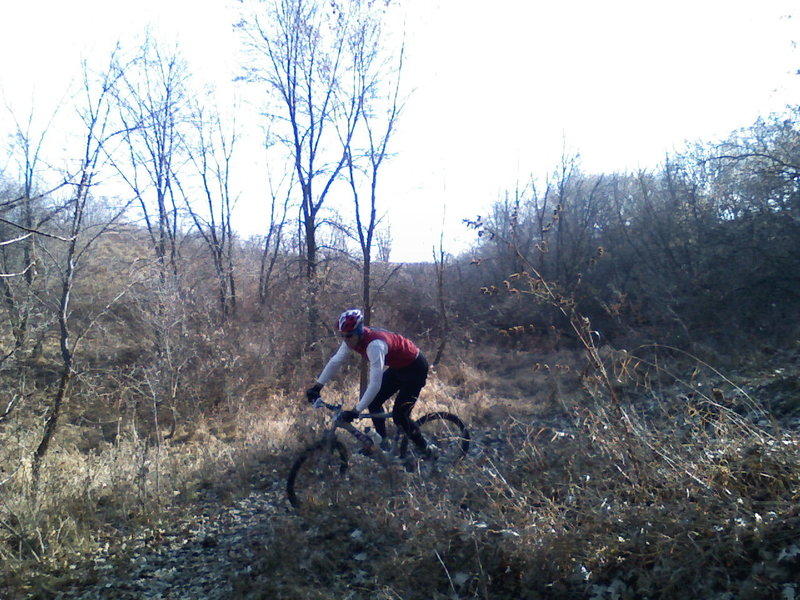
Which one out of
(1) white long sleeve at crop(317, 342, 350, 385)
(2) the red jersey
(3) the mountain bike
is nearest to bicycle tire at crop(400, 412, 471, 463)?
(3) the mountain bike

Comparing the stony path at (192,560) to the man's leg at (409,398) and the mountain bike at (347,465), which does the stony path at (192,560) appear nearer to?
the mountain bike at (347,465)

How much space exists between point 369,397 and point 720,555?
2972mm

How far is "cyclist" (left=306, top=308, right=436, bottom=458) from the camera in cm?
517

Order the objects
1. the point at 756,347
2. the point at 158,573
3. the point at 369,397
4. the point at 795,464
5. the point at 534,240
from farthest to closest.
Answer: the point at 534,240, the point at 756,347, the point at 369,397, the point at 158,573, the point at 795,464

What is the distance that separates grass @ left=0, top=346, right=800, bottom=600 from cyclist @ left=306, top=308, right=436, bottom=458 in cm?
69

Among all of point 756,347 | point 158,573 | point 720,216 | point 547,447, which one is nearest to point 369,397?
point 547,447

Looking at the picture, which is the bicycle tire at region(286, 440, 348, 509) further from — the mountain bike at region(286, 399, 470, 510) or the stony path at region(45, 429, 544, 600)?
the stony path at region(45, 429, 544, 600)

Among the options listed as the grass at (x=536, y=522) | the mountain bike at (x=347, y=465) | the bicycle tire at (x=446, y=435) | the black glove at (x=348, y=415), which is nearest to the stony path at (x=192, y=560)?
the grass at (x=536, y=522)

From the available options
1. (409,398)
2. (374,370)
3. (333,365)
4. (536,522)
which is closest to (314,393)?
(333,365)

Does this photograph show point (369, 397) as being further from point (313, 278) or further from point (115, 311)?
point (115, 311)

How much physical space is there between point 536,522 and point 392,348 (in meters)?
2.21

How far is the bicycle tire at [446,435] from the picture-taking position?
576cm

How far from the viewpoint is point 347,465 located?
18.0 ft

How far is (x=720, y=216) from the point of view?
15852mm
